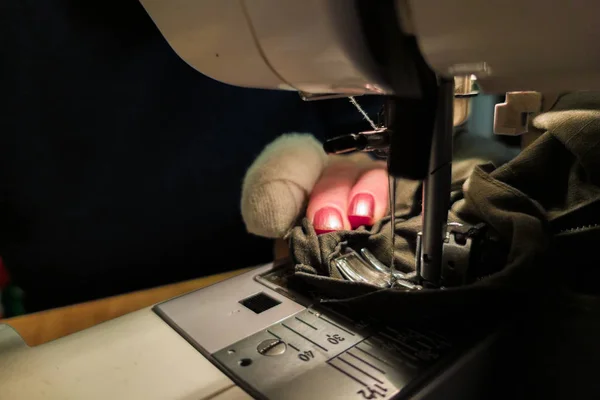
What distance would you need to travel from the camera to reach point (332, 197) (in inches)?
22.4

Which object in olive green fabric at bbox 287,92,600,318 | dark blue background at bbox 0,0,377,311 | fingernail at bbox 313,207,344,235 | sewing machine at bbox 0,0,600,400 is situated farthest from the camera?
dark blue background at bbox 0,0,377,311

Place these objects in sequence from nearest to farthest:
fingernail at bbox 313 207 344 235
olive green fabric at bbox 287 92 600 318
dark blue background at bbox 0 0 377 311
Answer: olive green fabric at bbox 287 92 600 318 < fingernail at bbox 313 207 344 235 < dark blue background at bbox 0 0 377 311

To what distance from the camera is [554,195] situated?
497 mm

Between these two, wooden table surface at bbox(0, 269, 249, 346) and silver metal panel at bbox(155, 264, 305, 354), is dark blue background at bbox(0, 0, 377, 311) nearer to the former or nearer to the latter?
wooden table surface at bbox(0, 269, 249, 346)

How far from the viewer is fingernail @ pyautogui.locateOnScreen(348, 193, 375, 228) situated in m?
0.55

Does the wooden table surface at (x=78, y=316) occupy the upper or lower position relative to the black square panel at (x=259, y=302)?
lower

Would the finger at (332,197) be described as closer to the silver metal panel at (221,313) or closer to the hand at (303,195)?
the hand at (303,195)

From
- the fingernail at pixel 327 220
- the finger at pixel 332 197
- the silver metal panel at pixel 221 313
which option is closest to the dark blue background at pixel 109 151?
the finger at pixel 332 197

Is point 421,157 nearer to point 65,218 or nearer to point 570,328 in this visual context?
point 570,328

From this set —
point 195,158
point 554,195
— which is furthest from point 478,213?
point 195,158

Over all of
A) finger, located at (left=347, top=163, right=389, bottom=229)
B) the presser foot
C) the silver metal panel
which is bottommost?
the silver metal panel

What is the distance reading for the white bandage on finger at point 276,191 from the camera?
1.80ft

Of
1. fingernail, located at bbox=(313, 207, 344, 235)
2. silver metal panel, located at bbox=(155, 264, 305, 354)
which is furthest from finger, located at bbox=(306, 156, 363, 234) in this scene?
silver metal panel, located at bbox=(155, 264, 305, 354)

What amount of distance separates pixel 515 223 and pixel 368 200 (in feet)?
0.58
